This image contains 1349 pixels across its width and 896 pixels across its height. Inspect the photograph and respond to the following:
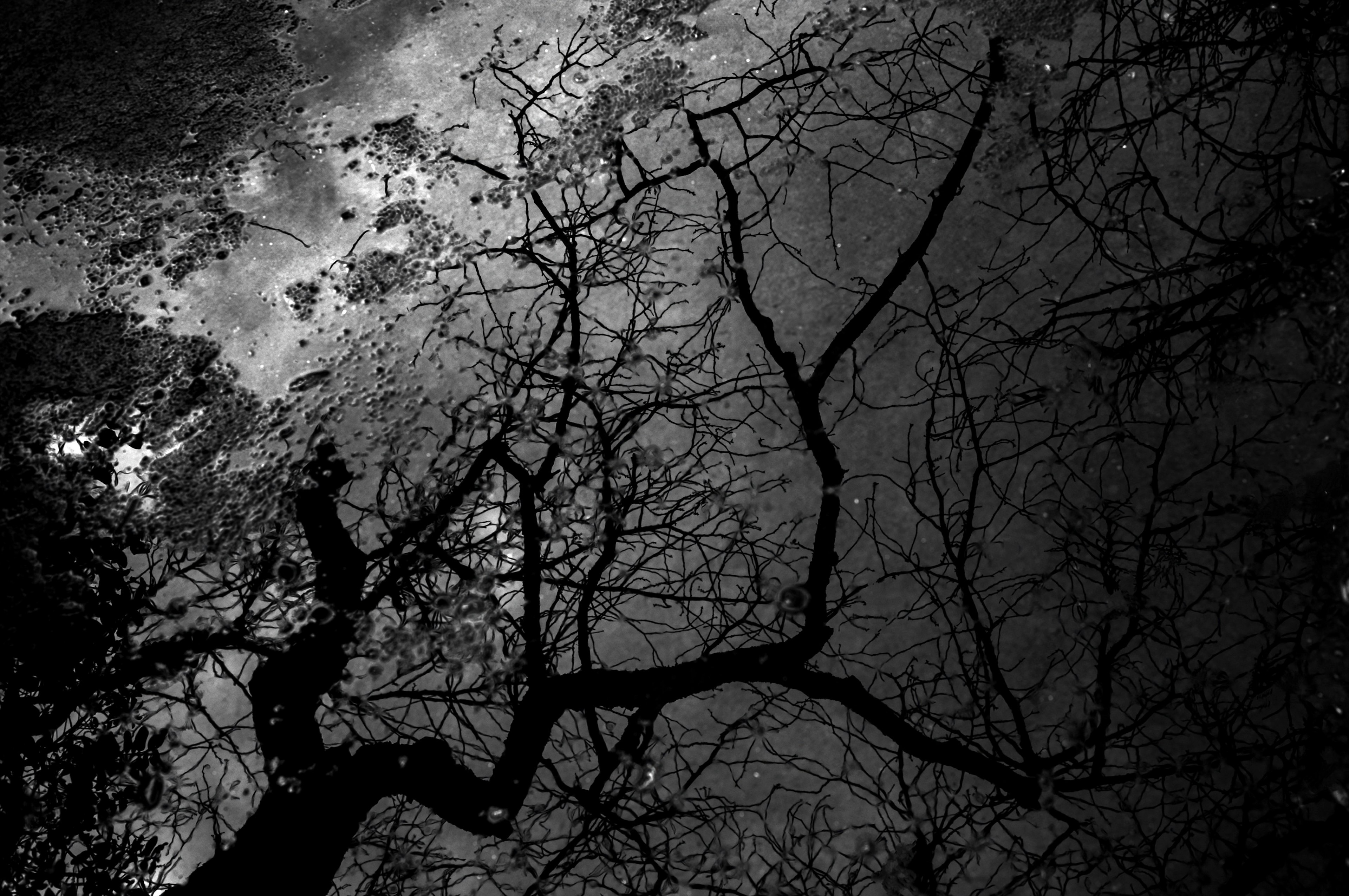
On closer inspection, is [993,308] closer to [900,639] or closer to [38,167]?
[900,639]

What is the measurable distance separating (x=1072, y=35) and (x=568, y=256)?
3763 millimetres

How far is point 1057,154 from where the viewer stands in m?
5.72

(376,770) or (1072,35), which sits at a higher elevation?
(1072,35)

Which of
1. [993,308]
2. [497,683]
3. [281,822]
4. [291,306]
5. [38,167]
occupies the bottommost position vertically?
[281,822]

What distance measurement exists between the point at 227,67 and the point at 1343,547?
22.9 ft

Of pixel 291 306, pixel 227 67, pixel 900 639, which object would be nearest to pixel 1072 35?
pixel 900 639

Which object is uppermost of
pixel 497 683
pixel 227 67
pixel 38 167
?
pixel 227 67

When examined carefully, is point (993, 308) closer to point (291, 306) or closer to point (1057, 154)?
point (1057, 154)

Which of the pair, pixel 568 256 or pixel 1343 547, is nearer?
pixel 1343 547

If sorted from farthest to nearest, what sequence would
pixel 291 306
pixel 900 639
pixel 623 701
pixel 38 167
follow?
pixel 38 167 < pixel 291 306 < pixel 900 639 < pixel 623 701

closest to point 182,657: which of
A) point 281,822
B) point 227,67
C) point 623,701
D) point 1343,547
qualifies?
point 281,822

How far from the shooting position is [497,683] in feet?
12.8

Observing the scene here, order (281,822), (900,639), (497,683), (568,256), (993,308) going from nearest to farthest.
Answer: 1. (281,822)
2. (497,683)
3. (568,256)
4. (900,639)
5. (993,308)

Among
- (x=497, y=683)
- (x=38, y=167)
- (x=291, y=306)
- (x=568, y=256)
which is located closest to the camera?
(x=497, y=683)
